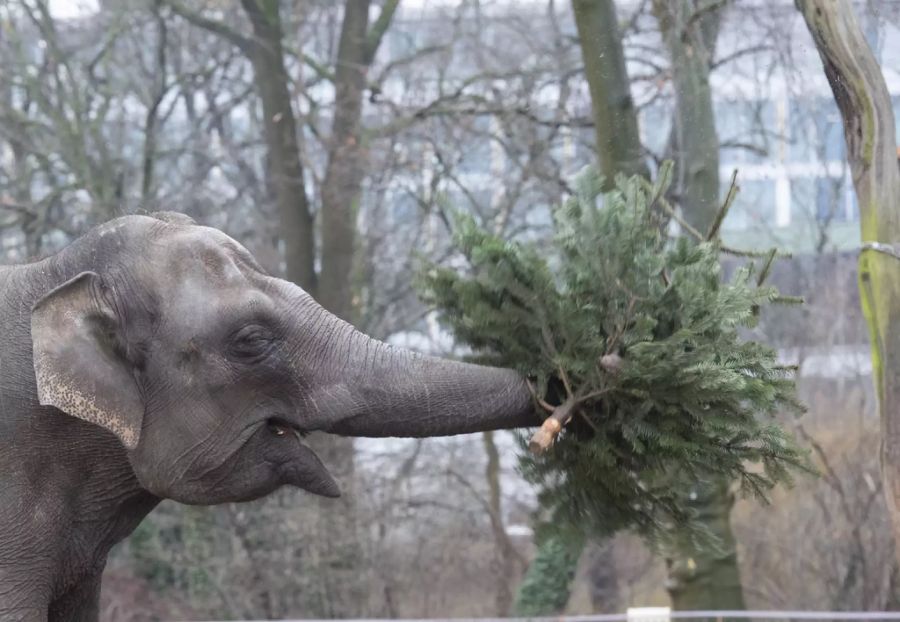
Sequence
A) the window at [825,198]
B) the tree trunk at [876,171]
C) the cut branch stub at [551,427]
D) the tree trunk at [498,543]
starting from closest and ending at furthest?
the cut branch stub at [551,427]
the tree trunk at [876,171]
the tree trunk at [498,543]
the window at [825,198]

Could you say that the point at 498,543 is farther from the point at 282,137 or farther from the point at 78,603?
the point at 78,603

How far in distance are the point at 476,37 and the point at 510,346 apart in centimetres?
1094

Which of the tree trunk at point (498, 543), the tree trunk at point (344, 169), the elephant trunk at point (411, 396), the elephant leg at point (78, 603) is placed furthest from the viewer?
the tree trunk at point (498, 543)

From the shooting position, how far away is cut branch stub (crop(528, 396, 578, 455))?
348 centimetres

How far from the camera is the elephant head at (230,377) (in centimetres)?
374

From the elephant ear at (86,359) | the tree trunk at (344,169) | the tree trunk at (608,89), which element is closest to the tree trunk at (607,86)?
the tree trunk at (608,89)

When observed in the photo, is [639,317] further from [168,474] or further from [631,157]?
[631,157]

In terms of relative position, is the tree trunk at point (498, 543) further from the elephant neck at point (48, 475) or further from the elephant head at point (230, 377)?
the elephant head at point (230, 377)

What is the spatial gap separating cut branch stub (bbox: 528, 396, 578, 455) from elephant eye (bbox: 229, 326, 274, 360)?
86 centimetres

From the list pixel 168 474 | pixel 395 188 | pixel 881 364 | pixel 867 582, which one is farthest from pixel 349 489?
pixel 168 474

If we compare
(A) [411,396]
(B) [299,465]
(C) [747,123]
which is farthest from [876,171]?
(C) [747,123]

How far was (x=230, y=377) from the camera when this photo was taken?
12.5 ft

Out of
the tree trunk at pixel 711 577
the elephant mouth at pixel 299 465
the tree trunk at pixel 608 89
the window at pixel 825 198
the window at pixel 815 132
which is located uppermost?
the window at pixel 815 132

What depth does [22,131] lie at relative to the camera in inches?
549
